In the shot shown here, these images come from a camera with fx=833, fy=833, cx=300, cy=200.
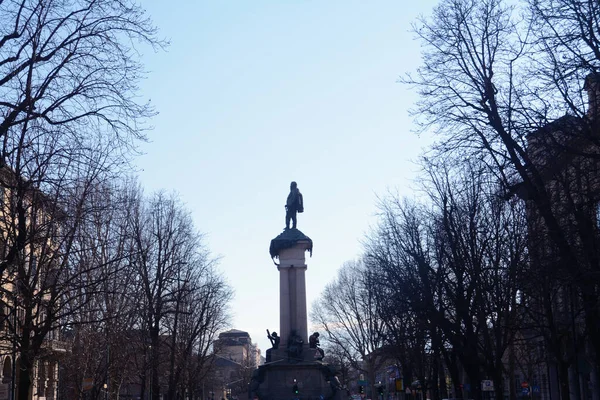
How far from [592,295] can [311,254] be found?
99.3 feet

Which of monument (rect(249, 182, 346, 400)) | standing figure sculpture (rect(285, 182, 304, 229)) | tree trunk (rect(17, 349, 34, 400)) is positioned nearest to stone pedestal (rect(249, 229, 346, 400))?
monument (rect(249, 182, 346, 400))

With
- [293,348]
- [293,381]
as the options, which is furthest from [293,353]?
[293,381]

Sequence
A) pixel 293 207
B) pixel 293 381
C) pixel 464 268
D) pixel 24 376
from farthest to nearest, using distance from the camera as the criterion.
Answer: pixel 293 207
pixel 293 381
pixel 464 268
pixel 24 376

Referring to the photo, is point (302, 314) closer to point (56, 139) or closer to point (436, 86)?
point (436, 86)

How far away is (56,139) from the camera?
1716 centimetres

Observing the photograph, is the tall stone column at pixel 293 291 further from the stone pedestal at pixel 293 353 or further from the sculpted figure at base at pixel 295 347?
the sculpted figure at base at pixel 295 347

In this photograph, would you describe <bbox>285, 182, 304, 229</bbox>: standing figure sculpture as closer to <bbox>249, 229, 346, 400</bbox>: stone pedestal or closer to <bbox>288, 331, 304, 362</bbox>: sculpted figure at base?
<bbox>249, 229, 346, 400</bbox>: stone pedestal

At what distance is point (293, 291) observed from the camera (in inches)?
1959

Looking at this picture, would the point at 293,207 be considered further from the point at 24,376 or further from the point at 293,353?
the point at 24,376

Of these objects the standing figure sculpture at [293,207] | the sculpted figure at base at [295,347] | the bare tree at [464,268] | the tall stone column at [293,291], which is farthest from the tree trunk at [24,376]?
the standing figure sculpture at [293,207]

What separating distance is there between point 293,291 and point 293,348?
3.58 m

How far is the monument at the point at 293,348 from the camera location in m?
47.0

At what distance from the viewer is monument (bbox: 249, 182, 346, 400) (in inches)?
1850

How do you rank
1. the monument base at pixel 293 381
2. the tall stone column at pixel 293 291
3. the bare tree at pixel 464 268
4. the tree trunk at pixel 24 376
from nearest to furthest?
the tree trunk at pixel 24 376 → the bare tree at pixel 464 268 → the monument base at pixel 293 381 → the tall stone column at pixel 293 291
